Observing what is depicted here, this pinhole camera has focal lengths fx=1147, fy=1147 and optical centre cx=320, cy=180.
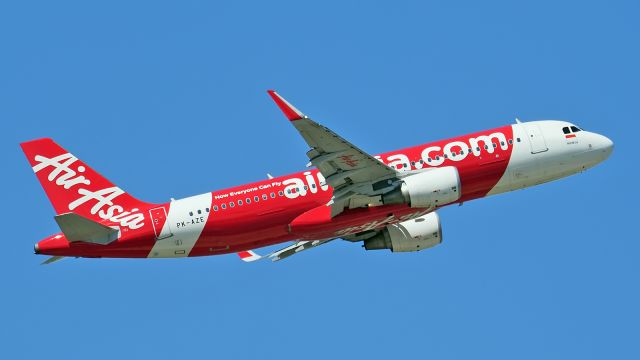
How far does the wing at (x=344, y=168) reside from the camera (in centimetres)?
5653

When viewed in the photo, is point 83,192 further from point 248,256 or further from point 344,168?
point 344,168

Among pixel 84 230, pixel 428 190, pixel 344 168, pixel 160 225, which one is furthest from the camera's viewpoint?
pixel 160 225

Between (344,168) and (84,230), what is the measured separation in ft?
45.3

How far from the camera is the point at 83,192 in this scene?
6181 cm

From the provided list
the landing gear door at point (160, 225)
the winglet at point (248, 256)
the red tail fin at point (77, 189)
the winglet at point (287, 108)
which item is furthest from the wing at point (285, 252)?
the winglet at point (287, 108)

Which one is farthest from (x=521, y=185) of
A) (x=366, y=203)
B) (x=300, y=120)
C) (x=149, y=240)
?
(x=149, y=240)

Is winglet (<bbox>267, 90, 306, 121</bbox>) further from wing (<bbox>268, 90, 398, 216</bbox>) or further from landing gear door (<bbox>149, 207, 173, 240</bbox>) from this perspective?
landing gear door (<bbox>149, 207, 173, 240</bbox>)

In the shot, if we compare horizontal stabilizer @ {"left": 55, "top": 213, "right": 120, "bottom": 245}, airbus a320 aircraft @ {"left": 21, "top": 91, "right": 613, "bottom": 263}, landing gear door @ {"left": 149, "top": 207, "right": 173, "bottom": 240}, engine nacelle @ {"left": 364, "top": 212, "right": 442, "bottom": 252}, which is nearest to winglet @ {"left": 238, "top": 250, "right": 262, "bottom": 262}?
airbus a320 aircraft @ {"left": 21, "top": 91, "right": 613, "bottom": 263}

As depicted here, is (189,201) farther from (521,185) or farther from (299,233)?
(521,185)

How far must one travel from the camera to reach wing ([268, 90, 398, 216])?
2226 inches

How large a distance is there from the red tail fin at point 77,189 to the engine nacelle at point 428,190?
45.2 feet

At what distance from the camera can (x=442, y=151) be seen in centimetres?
6181

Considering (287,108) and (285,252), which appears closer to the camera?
(287,108)

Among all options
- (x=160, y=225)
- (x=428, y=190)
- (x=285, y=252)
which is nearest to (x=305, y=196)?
(x=285, y=252)
